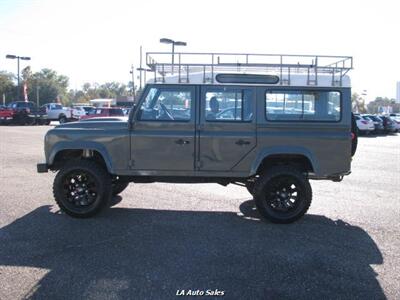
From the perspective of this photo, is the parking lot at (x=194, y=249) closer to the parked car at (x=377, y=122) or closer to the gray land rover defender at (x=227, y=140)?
the gray land rover defender at (x=227, y=140)

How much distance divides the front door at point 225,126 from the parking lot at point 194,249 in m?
0.92

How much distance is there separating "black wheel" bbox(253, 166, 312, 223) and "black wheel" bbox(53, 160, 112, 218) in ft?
7.40

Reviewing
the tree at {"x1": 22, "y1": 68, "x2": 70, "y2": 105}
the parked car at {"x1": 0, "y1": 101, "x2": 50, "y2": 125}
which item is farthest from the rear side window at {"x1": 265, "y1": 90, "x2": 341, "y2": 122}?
the tree at {"x1": 22, "y1": 68, "x2": 70, "y2": 105}

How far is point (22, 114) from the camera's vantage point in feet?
121

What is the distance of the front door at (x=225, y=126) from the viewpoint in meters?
6.71

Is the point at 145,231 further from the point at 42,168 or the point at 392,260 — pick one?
the point at 392,260

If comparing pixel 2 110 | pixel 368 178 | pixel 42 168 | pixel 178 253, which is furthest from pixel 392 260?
pixel 2 110

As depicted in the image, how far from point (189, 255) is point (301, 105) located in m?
2.87

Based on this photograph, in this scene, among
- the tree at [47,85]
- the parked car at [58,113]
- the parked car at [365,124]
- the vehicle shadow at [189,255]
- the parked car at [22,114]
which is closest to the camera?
the vehicle shadow at [189,255]

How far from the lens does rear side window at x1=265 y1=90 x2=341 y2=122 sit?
6.75 m

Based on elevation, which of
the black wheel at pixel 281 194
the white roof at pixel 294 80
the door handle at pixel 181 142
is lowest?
the black wheel at pixel 281 194

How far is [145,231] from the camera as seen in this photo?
6199 mm

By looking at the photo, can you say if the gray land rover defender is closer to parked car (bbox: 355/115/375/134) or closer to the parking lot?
the parking lot

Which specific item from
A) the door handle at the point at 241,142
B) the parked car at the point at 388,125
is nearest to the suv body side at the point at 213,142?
the door handle at the point at 241,142
